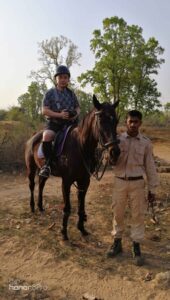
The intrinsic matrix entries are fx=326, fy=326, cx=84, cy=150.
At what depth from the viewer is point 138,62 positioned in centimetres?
2372

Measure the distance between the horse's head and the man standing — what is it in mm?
238

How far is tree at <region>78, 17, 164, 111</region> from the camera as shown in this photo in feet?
77.6

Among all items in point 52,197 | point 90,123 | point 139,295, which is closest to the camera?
point 139,295

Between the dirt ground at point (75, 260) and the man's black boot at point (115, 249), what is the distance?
89mm

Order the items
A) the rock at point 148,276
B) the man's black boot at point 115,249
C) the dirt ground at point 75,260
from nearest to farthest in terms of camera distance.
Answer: the dirt ground at point 75,260 → the rock at point 148,276 → the man's black boot at point 115,249

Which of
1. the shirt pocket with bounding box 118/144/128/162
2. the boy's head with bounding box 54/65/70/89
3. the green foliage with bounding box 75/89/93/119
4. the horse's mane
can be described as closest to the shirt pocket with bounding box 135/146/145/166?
the shirt pocket with bounding box 118/144/128/162

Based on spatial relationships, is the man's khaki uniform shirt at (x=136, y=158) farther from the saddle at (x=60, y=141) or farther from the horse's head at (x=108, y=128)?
the saddle at (x=60, y=141)

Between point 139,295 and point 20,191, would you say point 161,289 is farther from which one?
point 20,191

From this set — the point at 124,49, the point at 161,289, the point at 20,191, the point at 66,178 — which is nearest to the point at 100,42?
the point at 124,49

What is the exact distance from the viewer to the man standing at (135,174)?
14.0 feet

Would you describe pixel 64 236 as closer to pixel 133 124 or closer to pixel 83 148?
pixel 83 148

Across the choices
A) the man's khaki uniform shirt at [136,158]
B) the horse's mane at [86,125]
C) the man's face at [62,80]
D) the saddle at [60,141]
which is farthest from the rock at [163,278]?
the man's face at [62,80]

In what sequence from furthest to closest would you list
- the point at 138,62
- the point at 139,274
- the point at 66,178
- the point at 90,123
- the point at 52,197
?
the point at 138,62, the point at 52,197, the point at 66,178, the point at 90,123, the point at 139,274

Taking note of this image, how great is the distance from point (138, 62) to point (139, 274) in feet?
70.2
